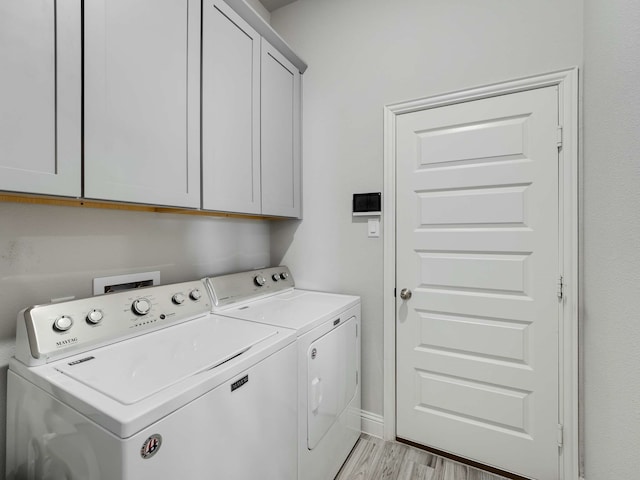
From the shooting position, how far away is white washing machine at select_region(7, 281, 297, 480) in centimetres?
71

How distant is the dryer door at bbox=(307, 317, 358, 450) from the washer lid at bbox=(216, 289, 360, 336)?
0.34 ft

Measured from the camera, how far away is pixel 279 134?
6.33ft

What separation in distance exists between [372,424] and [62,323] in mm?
1803

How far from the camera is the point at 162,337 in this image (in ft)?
3.83

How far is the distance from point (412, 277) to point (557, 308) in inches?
28.6

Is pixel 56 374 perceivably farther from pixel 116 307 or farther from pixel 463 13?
pixel 463 13

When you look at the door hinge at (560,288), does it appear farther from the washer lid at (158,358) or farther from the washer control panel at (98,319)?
the washer control panel at (98,319)

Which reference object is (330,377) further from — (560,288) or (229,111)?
(229,111)

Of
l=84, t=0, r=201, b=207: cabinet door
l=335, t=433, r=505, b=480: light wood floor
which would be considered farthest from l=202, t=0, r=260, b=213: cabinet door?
l=335, t=433, r=505, b=480: light wood floor

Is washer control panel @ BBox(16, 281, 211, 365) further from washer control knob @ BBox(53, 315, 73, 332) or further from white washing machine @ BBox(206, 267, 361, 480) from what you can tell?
white washing machine @ BBox(206, 267, 361, 480)

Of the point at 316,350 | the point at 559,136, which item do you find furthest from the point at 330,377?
the point at 559,136

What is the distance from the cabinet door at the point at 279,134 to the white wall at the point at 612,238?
60.7 inches

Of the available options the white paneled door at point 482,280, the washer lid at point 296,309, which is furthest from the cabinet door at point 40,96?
the white paneled door at point 482,280

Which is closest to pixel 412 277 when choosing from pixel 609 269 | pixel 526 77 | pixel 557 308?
pixel 557 308
